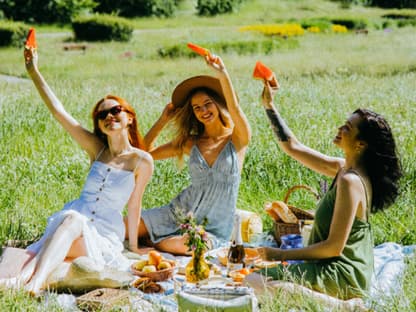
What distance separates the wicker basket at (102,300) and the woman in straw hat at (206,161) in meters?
0.93

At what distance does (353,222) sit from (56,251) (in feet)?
5.15

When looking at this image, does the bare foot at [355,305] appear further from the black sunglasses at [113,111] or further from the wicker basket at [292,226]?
the black sunglasses at [113,111]

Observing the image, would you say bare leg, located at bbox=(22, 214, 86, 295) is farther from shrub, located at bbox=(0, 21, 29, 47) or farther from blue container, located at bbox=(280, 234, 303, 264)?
shrub, located at bbox=(0, 21, 29, 47)

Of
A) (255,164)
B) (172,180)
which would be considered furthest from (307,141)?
(172,180)

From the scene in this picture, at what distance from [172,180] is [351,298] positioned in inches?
101

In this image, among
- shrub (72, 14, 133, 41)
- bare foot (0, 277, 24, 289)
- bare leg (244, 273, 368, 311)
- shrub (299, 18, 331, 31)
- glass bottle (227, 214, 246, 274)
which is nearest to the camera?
bare leg (244, 273, 368, 311)

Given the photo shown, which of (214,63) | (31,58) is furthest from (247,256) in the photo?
(31,58)

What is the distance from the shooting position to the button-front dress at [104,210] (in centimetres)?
447

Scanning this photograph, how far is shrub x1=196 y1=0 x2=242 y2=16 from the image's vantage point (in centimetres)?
2378

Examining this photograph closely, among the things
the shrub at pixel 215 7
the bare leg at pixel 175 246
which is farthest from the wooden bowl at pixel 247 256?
the shrub at pixel 215 7

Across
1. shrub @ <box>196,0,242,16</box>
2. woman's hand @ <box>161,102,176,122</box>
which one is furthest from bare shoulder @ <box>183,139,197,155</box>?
shrub @ <box>196,0,242,16</box>

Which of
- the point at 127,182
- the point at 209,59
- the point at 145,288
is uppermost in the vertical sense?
the point at 209,59

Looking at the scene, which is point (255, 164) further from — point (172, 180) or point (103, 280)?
point (103, 280)

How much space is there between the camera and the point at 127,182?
473cm
